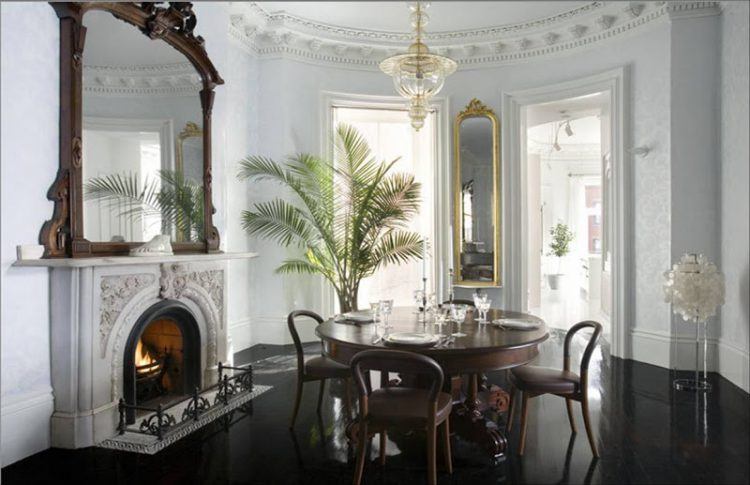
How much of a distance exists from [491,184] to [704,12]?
2614 millimetres

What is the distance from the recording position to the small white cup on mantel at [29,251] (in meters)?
2.85

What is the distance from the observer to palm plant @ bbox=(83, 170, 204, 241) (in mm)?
3343

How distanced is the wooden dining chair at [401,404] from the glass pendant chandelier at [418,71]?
6.79ft

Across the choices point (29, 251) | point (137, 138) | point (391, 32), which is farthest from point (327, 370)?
point (391, 32)

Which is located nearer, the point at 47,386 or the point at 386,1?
the point at 47,386

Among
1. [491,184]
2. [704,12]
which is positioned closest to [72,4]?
[491,184]

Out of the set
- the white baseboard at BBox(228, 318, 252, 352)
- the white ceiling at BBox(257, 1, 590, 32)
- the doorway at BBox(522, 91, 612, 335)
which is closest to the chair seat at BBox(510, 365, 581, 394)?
the white baseboard at BBox(228, 318, 252, 352)

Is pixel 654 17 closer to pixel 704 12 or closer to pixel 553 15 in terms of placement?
pixel 704 12

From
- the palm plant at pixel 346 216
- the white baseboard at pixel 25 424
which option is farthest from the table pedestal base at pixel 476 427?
the white baseboard at pixel 25 424

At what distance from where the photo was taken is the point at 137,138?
11.8ft

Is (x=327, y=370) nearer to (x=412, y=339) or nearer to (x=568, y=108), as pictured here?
(x=412, y=339)

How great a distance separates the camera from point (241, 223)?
5.65m

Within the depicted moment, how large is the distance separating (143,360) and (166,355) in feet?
0.77

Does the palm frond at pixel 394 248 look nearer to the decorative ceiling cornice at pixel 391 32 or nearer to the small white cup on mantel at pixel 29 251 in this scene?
the decorative ceiling cornice at pixel 391 32
